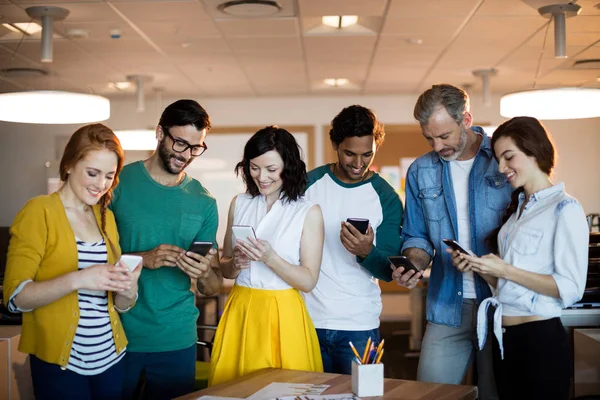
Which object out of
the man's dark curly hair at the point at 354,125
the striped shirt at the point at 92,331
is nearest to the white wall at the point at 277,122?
the man's dark curly hair at the point at 354,125

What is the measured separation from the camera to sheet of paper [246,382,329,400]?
2027mm

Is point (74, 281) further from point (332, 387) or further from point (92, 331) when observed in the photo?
point (332, 387)

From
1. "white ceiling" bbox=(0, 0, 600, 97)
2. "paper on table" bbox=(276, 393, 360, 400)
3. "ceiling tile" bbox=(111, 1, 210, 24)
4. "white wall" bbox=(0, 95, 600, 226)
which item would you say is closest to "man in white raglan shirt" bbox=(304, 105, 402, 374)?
"paper on table" bbox=(276, 393, 360, 400)

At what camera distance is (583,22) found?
5203 mm

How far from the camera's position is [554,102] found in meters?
4.12

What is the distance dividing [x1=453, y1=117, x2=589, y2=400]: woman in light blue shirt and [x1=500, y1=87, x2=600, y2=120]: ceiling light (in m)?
1.80

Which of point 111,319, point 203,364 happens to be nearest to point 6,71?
point 203,364

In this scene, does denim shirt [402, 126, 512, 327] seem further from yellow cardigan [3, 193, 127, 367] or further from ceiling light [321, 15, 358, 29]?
ceiling light [321, 15, 358, 29]

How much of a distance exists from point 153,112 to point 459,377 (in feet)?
22.2

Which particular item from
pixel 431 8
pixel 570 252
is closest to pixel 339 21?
pixel 431 8

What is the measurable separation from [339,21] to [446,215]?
10.3 ft

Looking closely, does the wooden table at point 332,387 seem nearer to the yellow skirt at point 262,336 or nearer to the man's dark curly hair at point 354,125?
the yellow skirt at point 262,336

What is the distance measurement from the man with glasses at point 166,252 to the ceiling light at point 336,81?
507 cm

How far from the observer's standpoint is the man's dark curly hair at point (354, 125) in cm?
283
